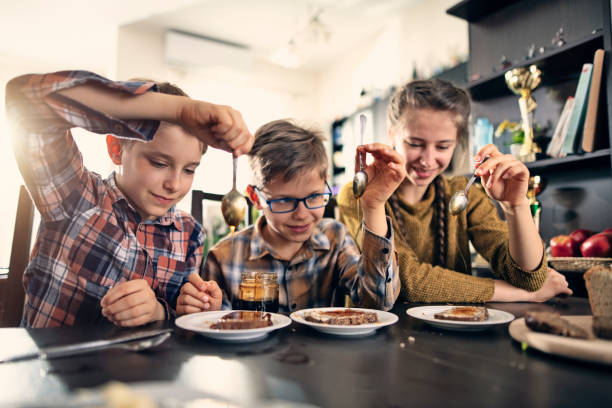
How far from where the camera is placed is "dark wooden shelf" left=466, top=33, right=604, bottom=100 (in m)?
1.85

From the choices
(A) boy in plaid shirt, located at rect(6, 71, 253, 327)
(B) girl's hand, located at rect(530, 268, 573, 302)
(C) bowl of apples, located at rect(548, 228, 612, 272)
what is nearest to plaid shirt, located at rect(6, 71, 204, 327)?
(A) boy in plaid shirt, located at rect(6, 71, 253, 327)

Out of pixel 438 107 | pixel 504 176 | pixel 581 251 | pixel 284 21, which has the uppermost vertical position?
pixel 284 21

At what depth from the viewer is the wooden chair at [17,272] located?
1.27 m

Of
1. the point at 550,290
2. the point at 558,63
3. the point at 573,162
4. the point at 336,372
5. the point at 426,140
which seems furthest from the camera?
the point at 558,63

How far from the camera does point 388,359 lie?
1.87ft

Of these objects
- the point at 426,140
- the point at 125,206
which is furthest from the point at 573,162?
the point at 125,206

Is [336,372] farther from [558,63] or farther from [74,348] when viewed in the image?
[558,63]

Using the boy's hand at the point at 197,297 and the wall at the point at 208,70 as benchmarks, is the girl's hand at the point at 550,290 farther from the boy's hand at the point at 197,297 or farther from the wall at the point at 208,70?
the wall at the point at 208,70

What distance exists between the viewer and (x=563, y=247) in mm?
1795

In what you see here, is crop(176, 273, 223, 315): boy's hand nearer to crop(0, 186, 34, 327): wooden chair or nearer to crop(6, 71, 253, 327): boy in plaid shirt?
crop(6, 71, 253, 327): boy in plaid shirt

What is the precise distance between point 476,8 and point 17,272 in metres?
2.62

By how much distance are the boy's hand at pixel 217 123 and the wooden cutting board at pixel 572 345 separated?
0.57 meters

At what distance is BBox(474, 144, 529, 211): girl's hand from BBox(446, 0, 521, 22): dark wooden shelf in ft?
5.40

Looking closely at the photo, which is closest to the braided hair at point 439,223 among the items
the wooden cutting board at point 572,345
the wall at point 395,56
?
the wooden cutting board at point 572,345
